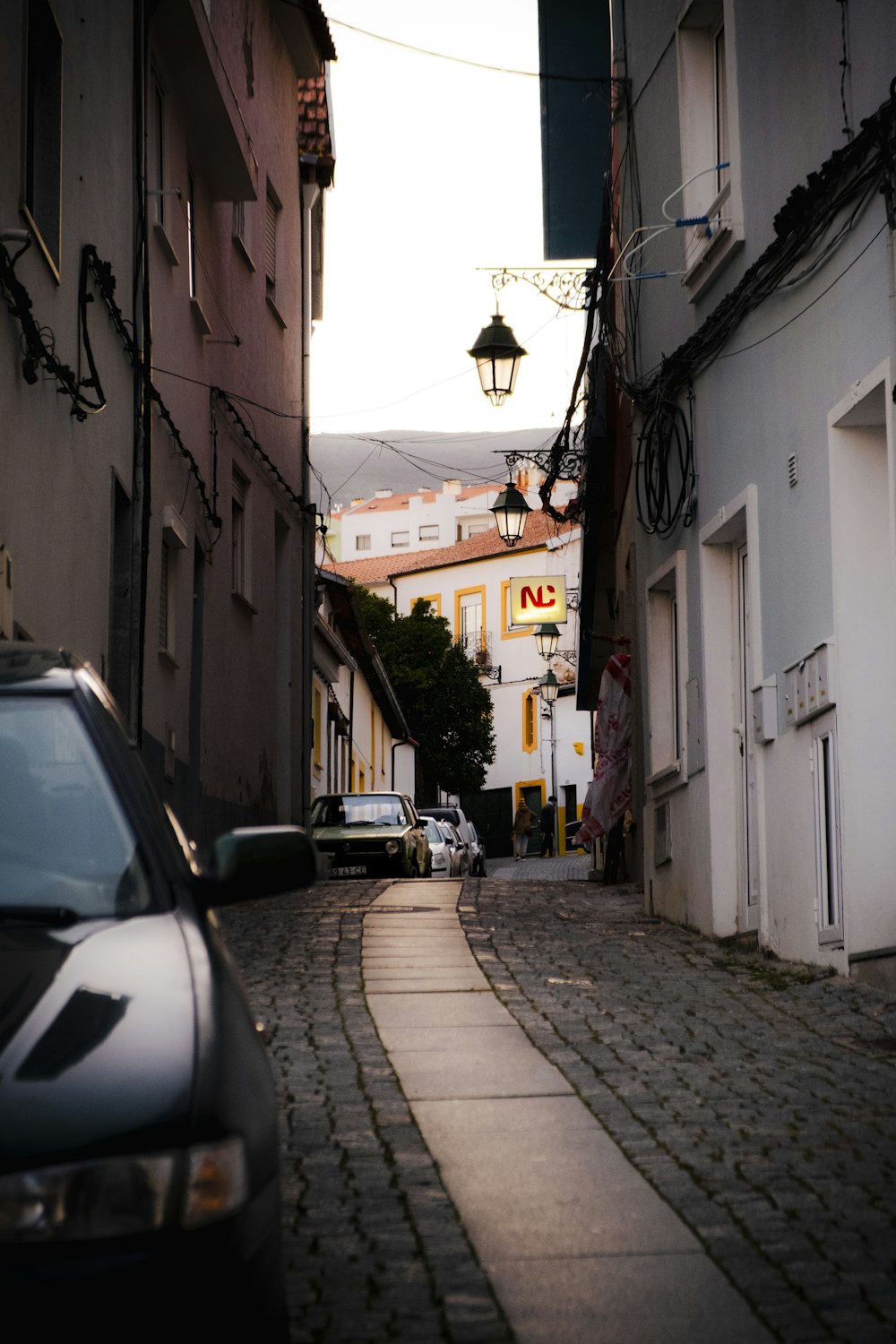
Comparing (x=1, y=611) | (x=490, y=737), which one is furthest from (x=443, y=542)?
(x=1, y=611)

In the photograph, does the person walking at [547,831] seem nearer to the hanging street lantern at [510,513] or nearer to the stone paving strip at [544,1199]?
the hanging street lantern at [510,513]

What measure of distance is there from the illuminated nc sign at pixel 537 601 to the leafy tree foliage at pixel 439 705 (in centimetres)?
2981

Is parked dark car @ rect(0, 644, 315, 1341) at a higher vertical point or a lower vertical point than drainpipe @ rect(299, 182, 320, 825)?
lower

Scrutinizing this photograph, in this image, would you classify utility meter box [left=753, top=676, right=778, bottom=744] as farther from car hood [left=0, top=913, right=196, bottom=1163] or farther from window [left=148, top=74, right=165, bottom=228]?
car hood [left=0, top=913, right=196, bottom=1163]

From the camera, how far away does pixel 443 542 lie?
9975cm

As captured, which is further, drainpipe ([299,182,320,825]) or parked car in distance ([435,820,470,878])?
parked car in distance ([435,820,470,878])

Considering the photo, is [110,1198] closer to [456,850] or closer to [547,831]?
[456,850]

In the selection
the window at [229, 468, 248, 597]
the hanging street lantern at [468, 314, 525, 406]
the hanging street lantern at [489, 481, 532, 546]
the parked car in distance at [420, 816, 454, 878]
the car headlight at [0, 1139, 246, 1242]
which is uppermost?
the hanging street lantern at [468, 314, 525, 406]

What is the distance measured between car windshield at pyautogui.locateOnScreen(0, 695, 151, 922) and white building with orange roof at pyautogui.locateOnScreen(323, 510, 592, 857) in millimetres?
57432

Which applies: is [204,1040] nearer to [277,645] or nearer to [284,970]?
[284,970]

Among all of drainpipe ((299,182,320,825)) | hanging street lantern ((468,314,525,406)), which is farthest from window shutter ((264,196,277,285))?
hanging street lantern ((468,314,525,406))

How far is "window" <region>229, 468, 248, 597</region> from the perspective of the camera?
2033 cm

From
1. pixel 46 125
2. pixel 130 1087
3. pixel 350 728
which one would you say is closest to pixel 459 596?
pixel 350 728

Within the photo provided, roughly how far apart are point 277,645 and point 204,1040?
833 inches
